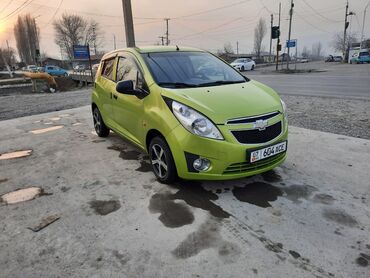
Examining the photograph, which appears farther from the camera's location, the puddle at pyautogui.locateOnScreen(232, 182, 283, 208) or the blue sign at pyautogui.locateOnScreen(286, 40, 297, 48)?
the blue sign at pyautogui.locateOnScreen(286, 40, 297, 48)

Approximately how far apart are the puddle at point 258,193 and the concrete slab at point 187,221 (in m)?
0.01

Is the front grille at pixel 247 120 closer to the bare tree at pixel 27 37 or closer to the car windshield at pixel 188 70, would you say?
the car windshield at pixel 188 70

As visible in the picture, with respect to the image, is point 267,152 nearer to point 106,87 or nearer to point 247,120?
point 247,120

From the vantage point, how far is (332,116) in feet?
24.4

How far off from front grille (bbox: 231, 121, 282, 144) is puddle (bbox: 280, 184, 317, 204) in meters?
0.67

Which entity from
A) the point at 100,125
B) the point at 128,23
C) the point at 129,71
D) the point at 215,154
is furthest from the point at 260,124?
the point at 128,23

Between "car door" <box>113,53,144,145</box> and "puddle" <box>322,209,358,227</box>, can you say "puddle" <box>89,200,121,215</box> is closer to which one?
"car door" <box>113,53,144,145</box>

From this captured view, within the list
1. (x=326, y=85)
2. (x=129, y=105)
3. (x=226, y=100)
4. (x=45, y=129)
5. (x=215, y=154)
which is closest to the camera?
(x=215, y=154)

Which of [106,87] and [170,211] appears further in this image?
[106,87]

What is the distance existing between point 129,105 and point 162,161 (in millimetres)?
1106

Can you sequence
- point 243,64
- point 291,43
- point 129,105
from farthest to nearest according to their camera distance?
point 243,64 < point 291,43 < point 129,105

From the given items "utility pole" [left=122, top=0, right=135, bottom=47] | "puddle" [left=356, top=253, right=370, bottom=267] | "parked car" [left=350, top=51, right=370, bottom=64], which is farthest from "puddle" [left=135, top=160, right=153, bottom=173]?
"parked car" [left=350, top=51, right=370, bottom=64]

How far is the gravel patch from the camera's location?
625cm

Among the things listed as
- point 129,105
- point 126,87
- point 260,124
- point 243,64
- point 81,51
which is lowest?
point 243,64
